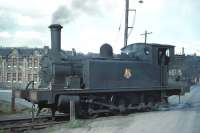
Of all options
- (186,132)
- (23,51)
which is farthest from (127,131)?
(23,51)

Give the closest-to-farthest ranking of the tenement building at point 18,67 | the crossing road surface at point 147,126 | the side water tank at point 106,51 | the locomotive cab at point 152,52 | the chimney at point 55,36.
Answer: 1. the crossing road surface at point 147,126
2. the chimney at point 55,36
3. the side water tank at point 106,51
4. the locomotive cab at point 152,52
5. the tenement building at point 18,67

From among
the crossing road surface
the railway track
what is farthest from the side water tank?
the crossing road surface

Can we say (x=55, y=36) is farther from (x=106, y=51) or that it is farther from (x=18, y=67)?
(x=18, y=67)

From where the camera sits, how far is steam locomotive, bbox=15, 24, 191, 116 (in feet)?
56.7

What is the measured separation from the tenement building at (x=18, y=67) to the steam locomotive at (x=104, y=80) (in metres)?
50.4

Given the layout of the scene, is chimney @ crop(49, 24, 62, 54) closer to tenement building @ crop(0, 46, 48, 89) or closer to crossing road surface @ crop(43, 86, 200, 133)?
crossing road surface @ crop(43, 86, 200, 133)

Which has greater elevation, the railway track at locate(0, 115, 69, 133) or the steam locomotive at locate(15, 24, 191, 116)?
the steam locomotive at locate(15, 24, 191, 116)

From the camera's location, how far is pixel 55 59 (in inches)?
690

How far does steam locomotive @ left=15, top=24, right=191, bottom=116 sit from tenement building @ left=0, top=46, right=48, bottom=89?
50420mm

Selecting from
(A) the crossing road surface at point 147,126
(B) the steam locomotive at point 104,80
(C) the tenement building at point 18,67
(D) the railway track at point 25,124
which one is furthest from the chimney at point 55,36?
(C) the tenement building at point 18,67

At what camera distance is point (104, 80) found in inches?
737

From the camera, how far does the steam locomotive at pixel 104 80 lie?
1728 cm

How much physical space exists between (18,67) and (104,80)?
56419mm

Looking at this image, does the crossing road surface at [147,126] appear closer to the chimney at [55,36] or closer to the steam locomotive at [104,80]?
the steam locomotive at [104,80]
